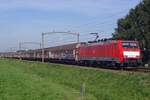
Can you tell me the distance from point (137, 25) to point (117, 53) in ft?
81.5

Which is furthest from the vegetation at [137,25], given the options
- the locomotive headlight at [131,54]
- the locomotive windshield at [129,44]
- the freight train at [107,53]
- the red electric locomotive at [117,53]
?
the locomotive headlight at [131,54]

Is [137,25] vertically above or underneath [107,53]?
above

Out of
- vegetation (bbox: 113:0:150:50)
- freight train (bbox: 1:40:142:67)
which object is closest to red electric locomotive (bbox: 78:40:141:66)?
freight train (bbox: 1:40:142:67)

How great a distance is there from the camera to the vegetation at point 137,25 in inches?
2650

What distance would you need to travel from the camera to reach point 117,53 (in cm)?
4728

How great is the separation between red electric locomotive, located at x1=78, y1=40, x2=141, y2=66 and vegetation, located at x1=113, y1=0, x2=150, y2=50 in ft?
43.7

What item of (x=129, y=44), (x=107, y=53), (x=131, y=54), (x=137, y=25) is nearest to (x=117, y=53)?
(x=131, y=54)

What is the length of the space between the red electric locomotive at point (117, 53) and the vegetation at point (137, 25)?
43.7 feet

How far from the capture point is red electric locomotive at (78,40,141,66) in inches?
1837

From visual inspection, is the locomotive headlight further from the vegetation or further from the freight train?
the vegetation

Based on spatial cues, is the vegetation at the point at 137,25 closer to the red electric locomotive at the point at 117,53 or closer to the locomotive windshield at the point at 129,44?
the red electric locomotive at the point at 117,53

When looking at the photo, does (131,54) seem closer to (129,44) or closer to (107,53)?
(129,44)

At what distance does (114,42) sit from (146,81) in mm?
19980

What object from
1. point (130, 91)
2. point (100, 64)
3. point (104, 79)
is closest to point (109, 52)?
point (100, 64)
